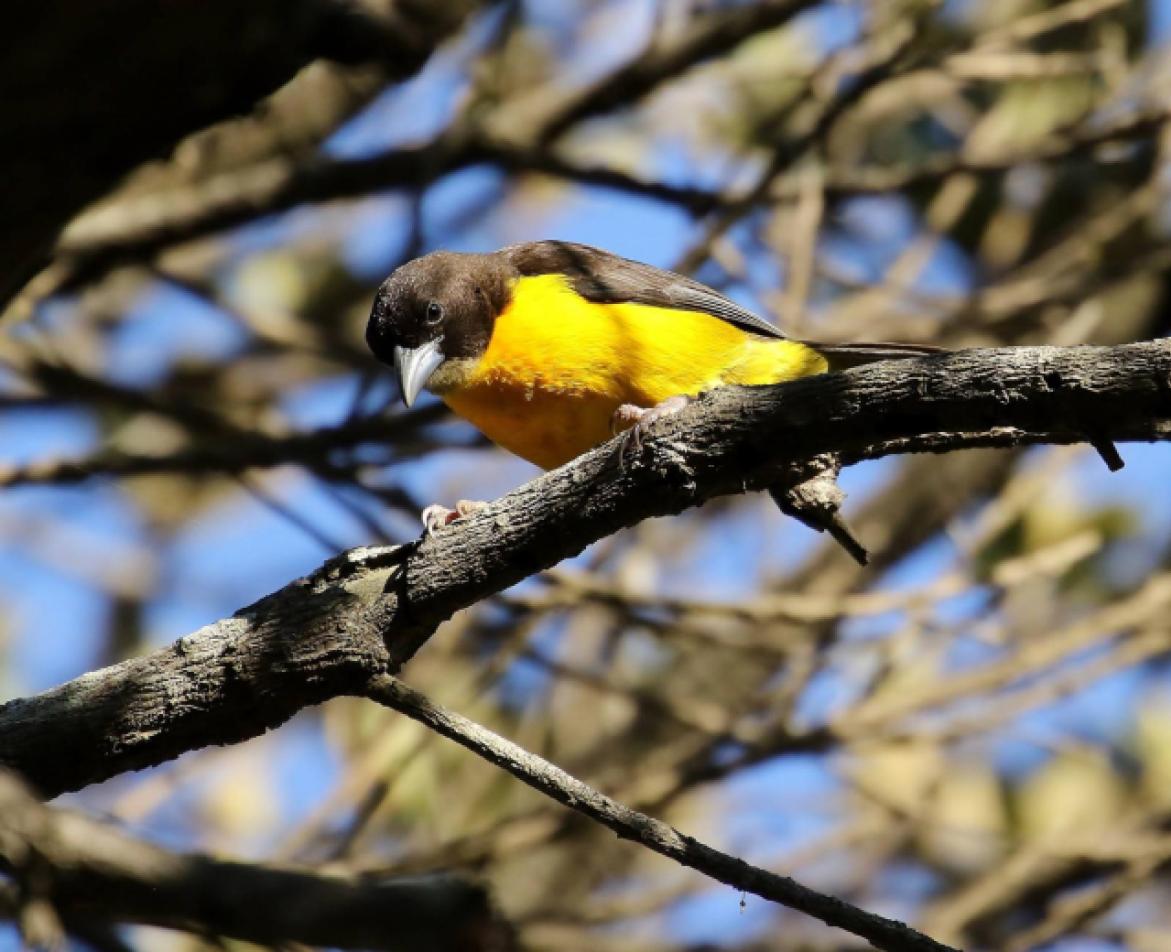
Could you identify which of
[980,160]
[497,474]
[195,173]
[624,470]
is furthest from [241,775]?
[624,470]

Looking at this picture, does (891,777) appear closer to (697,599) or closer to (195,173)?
(697,599)

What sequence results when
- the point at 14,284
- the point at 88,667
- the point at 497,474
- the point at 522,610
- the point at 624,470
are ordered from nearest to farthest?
1. the point at 14,284
2. the point at 624,470
3. the point at 522,610
4. the point at 88,667
5. the point at 497,474

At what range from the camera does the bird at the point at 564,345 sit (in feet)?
17.2

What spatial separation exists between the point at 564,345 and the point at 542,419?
0.85ft

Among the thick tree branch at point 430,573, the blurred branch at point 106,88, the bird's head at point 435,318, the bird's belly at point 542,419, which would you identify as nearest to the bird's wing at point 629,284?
the bird's head at point 435,318

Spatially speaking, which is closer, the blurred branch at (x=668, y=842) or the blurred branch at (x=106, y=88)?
the blurred branch at (x=106, y=88)

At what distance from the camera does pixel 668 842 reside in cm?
312

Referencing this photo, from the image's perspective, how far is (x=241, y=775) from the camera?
30.1ft

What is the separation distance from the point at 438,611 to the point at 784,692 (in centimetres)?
311

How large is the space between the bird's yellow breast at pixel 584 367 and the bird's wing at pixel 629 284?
66 millimetres

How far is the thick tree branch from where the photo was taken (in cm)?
331

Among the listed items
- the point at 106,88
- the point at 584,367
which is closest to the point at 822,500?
the point at 584,367

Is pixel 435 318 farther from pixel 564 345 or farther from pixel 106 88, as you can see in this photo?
pixel 106 88

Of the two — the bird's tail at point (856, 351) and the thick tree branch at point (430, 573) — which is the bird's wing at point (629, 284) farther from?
the thick tree branch at point (430, 573)
